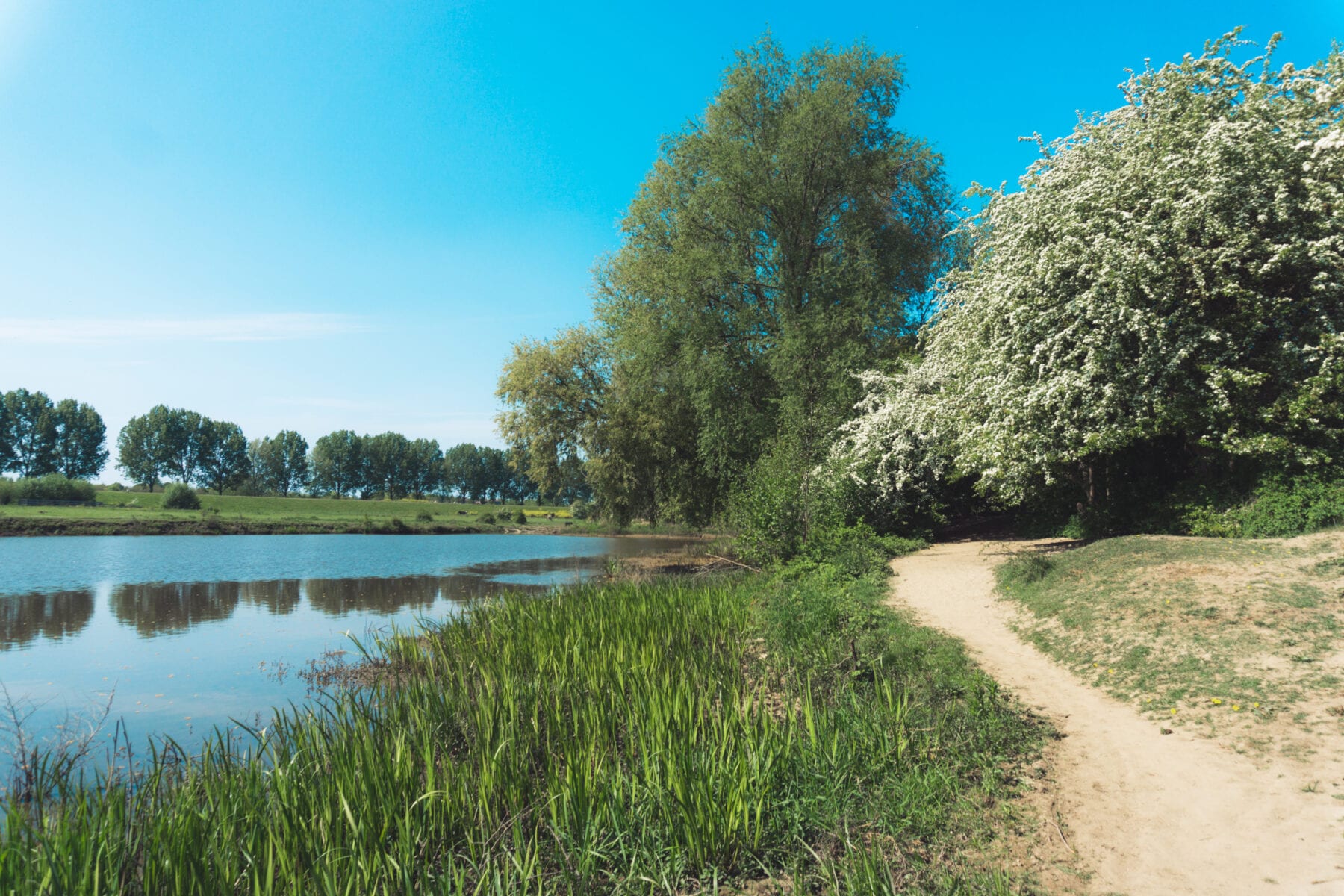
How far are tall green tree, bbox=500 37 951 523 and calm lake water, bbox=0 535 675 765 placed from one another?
7.43m

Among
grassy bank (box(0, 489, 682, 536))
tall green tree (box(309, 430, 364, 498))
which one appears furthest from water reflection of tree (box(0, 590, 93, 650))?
tall green tree (box(309, 430, 364, 498))

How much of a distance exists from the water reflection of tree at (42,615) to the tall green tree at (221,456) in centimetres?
8066

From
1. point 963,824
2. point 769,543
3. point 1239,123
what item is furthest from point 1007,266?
point 963,824

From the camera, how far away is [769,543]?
15680 millimetres

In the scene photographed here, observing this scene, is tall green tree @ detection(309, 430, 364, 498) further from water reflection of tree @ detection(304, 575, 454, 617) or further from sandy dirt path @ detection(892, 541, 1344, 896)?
sandy dirt path @ detection(892, 541, 1344, 896)

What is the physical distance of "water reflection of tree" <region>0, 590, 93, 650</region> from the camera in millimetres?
13195

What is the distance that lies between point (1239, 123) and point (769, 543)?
11427mm

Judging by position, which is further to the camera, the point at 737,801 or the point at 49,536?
the point at 49,536

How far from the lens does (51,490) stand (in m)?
57.2

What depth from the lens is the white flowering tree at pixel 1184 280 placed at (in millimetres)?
11227

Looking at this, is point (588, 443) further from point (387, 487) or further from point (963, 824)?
point (387, 487)

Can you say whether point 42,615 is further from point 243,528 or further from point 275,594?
point 243,528

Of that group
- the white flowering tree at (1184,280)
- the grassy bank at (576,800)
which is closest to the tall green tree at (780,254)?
the white flowering tree at (1184,280)

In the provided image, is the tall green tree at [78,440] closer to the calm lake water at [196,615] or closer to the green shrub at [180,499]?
the green shrub at [180,499]
